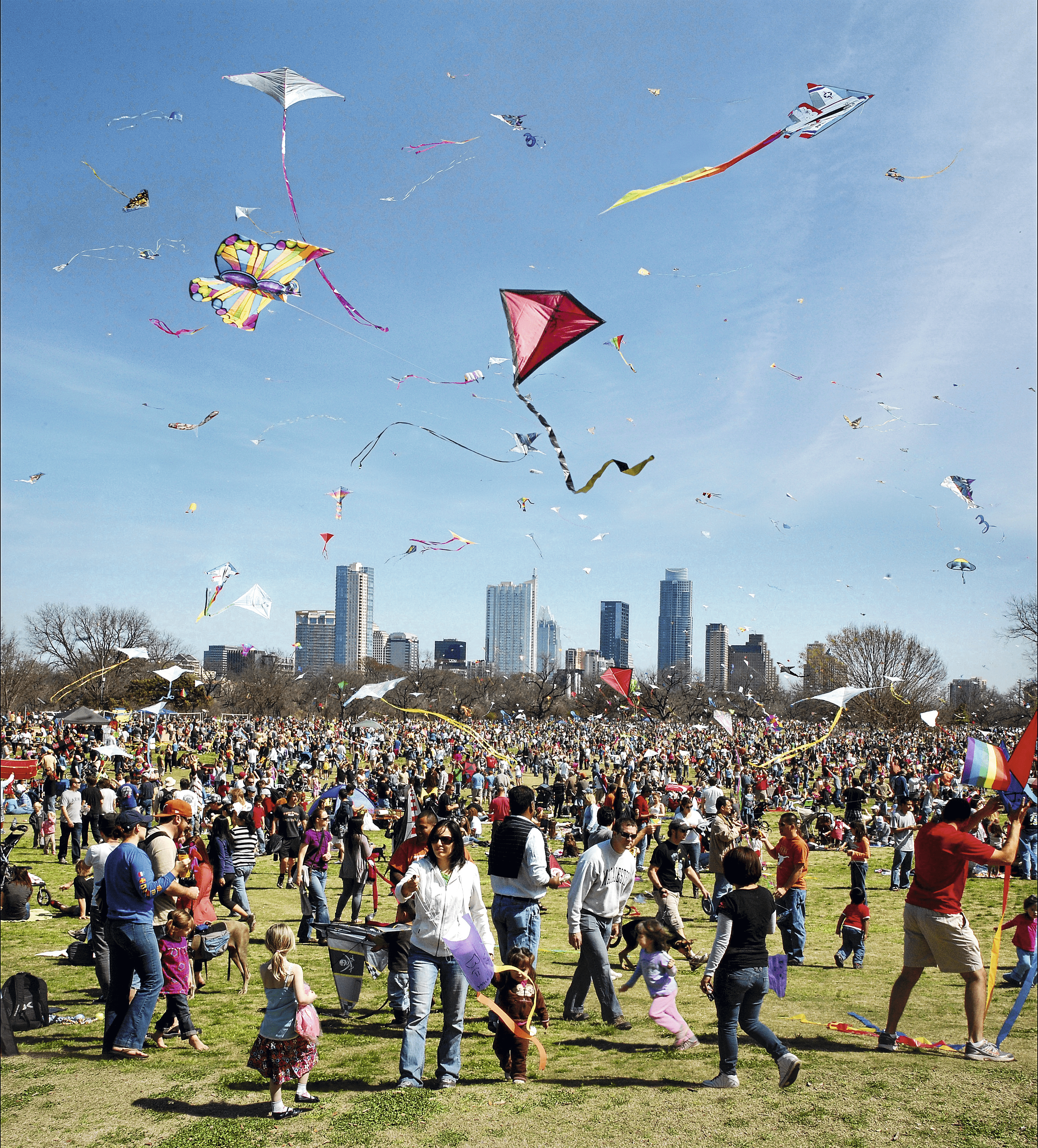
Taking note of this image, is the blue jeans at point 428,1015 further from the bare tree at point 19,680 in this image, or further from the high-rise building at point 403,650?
the high-rise building at point 403,650

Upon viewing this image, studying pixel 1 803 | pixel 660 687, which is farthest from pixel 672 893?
pixel 660 687

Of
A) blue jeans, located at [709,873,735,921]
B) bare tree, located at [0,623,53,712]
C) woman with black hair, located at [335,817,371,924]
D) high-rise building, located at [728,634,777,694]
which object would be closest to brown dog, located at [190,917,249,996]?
woman with black hair, located at [335,817,371,924]

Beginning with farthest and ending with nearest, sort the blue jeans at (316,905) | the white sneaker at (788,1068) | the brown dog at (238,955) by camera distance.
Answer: the blue jeans at (316,905) → the brown dog at (238,955) → the white sneaker at (788,1068)

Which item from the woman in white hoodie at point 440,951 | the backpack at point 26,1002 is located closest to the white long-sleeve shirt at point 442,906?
the woman in white hoodie at point 440,951

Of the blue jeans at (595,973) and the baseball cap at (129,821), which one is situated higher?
the baseball cap at (129,821)

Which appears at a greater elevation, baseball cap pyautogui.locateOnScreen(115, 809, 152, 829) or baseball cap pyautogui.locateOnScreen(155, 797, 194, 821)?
baseball cap pyautogui.locateOnScreen(115, 809, 152, 829)

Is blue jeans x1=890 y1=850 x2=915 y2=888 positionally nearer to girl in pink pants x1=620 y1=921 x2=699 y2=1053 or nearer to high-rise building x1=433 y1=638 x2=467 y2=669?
girl in pink pants x1=620 y1=921 x2=699 y2=1053

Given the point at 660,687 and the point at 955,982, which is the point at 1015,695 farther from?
the point at 955,982
